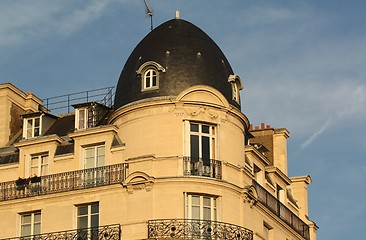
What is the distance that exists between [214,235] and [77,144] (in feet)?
23.9

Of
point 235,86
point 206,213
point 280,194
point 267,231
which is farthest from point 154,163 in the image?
point 280,194

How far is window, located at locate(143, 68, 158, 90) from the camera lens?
51.9 metres

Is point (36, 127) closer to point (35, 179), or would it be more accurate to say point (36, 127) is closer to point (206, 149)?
point (35, 179)

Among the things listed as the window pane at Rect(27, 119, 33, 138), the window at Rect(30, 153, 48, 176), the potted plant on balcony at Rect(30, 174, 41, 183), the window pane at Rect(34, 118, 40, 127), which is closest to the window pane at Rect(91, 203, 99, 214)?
the potted plant on balcony at Rect(30, 174, 41, 183)

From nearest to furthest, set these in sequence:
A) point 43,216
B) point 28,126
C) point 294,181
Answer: point 43,216 < point 28,126 < point 294,181

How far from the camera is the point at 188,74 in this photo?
170 ft

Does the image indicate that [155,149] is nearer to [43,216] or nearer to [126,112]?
[126,112]

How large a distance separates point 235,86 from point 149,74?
3.67 meters

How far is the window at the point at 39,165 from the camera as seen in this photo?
53281 mm

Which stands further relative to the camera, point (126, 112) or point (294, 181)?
point (294, 181)

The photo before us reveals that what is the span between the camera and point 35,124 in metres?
56.5

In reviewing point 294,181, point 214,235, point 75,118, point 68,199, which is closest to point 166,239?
point 214,235

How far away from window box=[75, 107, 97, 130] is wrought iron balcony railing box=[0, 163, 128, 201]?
9.54ft

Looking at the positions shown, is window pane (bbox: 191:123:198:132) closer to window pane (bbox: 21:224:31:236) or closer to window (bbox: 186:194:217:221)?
window (bbox: 186:194:217:221)
